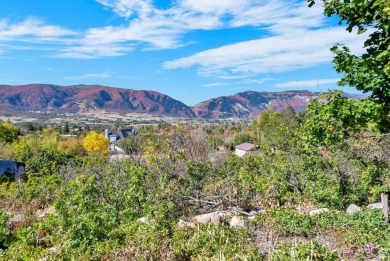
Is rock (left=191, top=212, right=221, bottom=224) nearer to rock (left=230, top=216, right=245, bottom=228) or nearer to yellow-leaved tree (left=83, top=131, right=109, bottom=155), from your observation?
rock (left=230, top=216, right=245, bottom=228)

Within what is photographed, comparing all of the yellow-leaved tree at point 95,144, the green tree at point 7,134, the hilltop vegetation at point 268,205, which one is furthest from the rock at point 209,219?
the green tree at point 7,134

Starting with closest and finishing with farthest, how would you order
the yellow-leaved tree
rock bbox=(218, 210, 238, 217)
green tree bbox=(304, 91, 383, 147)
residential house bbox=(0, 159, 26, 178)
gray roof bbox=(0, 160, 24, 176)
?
green tree bbox=(304, 91, 383, 147)
rock bbox=(218, 210, 238, 217)
residential house bbox=(0, 159, 26, 178)
gray roof bbox=(0, 160, 24, 176)
the yellow-leaved tree

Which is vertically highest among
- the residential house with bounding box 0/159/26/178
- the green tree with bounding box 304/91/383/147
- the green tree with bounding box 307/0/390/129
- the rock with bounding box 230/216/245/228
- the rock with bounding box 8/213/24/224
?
the green tree with bounding box 307/0/390/129

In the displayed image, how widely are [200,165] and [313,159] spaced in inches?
173

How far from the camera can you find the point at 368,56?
21.2ft

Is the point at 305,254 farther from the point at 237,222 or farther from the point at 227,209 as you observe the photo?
the point at 227,209

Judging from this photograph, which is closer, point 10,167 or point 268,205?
point 268,205

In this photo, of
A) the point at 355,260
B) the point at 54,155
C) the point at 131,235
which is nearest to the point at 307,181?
the point at 355,260

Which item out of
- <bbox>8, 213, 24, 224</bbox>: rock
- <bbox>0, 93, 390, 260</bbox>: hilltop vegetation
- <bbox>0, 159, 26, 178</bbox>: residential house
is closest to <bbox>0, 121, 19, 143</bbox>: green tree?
<bbox>0, 159, 26, 178</bbox>: residential house

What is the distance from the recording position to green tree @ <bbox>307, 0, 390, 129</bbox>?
6.09 meters

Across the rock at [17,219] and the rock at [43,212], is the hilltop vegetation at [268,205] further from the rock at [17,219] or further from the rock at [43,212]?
the rock at [43,212]

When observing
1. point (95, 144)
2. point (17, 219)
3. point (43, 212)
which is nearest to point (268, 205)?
point (17, 219)

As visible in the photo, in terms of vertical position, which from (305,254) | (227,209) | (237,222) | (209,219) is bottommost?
(227,209)

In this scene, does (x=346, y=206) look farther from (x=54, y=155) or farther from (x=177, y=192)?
(x=54, y=155)
